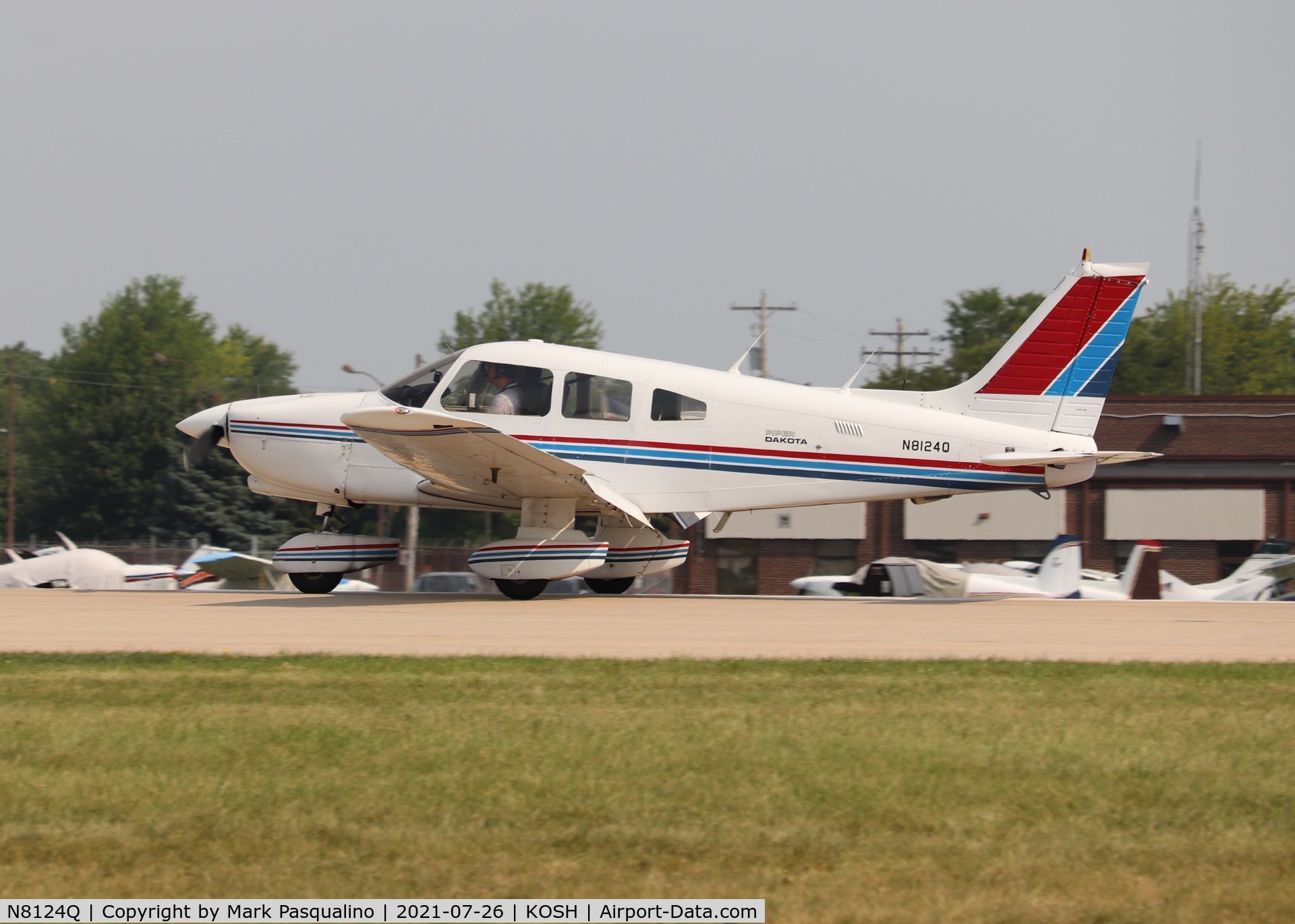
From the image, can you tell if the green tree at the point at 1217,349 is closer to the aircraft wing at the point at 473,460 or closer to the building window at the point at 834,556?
the building window at the point at 834,556

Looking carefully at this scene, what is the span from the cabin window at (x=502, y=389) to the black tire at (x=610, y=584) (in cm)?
251

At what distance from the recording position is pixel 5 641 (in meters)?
10.4

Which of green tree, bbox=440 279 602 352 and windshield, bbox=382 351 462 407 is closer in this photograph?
windshield, bbox=382 351 462 407

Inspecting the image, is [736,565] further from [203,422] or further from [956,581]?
[203,422]

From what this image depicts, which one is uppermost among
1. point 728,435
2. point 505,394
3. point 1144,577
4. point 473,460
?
point 505,394

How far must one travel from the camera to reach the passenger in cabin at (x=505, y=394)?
14469 millimetres

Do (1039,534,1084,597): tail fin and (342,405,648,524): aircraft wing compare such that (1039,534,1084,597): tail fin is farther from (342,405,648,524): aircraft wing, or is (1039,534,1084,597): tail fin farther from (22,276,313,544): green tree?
(22,276,313,544): green tree

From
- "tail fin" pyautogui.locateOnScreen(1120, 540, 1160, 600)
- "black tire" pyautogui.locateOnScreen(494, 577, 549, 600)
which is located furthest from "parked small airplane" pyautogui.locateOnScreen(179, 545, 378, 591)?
"tail fin" pyautogui.locateOnScreen(1120, 540, 1160, 600)

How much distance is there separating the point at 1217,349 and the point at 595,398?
61.5m

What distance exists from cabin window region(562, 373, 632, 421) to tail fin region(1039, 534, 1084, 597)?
7.29m

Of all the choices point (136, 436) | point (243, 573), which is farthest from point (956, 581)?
point (136, 436)


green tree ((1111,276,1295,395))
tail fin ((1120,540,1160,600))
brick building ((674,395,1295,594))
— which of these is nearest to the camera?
tail fin ((1120,540,1160,600))

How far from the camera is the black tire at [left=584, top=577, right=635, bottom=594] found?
1593 cm

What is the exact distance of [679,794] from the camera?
5270 millimetres
